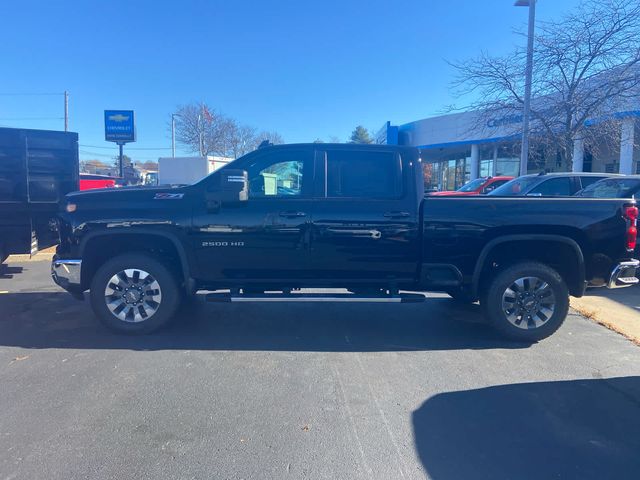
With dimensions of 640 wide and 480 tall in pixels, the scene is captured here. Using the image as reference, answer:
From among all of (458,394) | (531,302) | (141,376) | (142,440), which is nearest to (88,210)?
(141,376)

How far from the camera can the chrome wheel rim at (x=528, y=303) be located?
525cm

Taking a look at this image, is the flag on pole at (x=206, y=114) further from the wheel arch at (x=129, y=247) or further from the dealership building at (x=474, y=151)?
the wheel arch at (x=129, y=247)

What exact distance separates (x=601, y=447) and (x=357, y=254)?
2795 mm

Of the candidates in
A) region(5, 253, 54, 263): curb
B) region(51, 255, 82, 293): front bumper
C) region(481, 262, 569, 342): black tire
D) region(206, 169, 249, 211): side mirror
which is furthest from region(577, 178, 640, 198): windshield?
region(5, 253, 54, 263): curb

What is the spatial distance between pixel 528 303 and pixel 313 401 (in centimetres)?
282

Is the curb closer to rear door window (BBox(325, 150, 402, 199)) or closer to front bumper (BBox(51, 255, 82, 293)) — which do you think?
front bumper (BBox(51, 255, 82, 293))

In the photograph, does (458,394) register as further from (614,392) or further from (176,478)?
(176,478)

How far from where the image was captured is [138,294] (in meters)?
5.27

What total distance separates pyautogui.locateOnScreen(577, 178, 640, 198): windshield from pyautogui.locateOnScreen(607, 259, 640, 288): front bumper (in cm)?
322

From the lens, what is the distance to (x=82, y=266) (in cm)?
523

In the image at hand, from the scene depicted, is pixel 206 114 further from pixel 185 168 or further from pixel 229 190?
pixel 229 190

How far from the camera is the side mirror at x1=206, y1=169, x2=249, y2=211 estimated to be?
16.4 ft

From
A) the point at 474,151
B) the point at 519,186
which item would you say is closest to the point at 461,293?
the point at 519,186

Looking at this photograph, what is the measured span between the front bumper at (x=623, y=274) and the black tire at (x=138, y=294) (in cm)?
480
